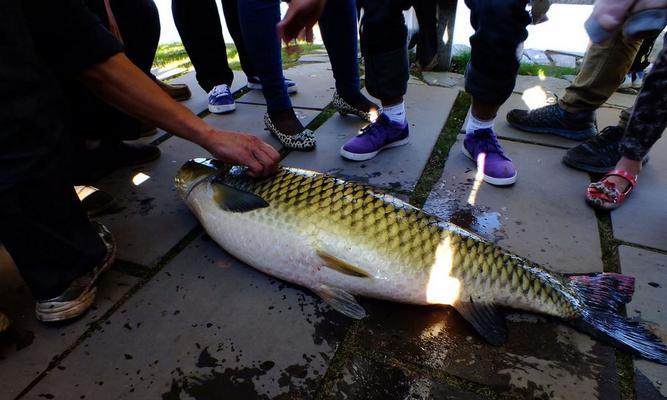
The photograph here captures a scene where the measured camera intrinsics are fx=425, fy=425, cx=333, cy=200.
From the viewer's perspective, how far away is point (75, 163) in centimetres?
208

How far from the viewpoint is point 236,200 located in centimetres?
171

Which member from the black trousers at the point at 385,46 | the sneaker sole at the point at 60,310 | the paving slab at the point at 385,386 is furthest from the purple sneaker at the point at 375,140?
the sneaker sole at the point at 60,310

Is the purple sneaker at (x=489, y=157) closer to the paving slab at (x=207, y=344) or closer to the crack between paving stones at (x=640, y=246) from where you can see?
the crack between paving stones at (x=640, y=246)

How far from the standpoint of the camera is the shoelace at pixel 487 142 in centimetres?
241

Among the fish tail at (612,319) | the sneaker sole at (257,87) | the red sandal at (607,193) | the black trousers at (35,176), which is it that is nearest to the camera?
the black trousers at (35,176)

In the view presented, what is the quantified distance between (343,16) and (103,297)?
2170 mm

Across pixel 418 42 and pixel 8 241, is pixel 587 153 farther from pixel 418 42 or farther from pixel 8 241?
pixel 8 241

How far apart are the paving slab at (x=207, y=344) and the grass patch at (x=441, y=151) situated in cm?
92

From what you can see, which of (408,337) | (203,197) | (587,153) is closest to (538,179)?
(587,153)

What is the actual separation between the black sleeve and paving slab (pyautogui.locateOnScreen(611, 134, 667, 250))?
7.46 feet

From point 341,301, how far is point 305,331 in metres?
0.16

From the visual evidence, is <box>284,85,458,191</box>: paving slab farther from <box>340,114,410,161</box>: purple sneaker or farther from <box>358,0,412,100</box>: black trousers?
<box>358,0,412,100</box>: black trousers

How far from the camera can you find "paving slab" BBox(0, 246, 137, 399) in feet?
4.35

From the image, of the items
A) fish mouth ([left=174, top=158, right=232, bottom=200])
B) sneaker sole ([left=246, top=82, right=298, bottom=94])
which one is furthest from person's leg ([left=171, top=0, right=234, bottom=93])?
fish mouth ([left=174, top=158, right=232, bottom=200])
